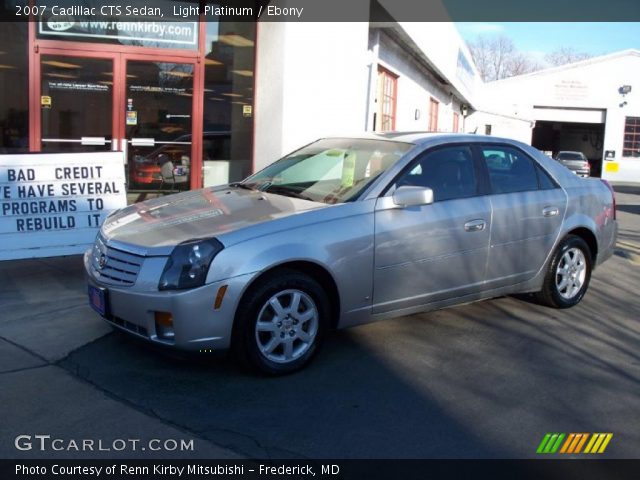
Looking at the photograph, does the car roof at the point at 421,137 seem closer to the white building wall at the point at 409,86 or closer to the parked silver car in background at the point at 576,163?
the white building wall at the point at 409,86

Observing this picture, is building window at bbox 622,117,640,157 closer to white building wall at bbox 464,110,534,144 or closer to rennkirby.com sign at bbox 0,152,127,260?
white building wall at bbox 464,110,534,144

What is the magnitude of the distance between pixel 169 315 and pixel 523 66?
85086 mm

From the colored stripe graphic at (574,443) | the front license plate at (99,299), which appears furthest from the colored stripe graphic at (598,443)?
the front license plate at (99,299)

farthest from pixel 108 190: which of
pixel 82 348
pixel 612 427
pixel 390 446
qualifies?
pixel 612 427

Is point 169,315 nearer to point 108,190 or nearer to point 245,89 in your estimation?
point 108,190

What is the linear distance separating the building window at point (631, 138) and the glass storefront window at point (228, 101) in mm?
38037

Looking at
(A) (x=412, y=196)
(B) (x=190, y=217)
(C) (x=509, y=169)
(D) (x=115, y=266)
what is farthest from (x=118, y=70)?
(A) (x=412, y=196)

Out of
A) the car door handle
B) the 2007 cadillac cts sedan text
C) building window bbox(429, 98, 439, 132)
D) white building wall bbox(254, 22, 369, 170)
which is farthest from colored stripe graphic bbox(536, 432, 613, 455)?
building window bbox(429, 98, 439, 132)

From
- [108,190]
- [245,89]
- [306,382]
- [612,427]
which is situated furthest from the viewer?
[245,89]

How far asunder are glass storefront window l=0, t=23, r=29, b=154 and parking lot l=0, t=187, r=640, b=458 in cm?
375

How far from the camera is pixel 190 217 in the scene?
16.3ft

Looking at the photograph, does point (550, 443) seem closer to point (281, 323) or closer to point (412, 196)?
point (281, 323)

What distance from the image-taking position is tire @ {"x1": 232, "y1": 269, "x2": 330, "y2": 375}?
4469mm

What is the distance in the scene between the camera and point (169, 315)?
A: 4.32 metres
